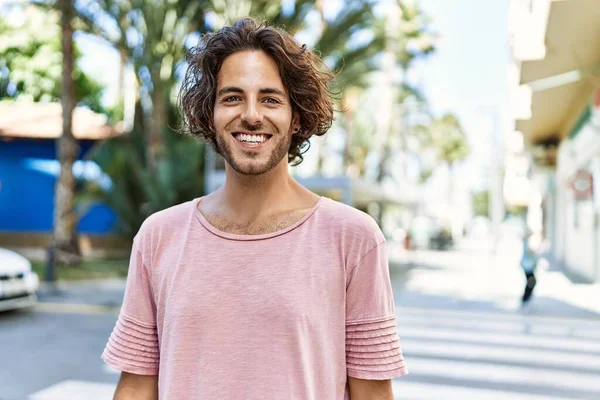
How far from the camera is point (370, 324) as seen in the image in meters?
1.52

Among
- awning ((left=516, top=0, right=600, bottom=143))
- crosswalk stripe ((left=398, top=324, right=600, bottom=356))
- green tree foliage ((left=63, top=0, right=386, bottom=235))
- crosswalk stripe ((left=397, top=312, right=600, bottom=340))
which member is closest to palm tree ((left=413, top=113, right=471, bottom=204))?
awning ((left=516, top=0, right=600, bottom=143))

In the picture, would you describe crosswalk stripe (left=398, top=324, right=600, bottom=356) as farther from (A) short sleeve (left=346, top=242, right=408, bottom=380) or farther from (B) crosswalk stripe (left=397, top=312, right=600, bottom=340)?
(A) short sleeve (left=346, top=242, right=408, bottom=380)

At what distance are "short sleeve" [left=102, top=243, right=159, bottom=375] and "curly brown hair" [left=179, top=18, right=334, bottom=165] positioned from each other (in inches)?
16.3

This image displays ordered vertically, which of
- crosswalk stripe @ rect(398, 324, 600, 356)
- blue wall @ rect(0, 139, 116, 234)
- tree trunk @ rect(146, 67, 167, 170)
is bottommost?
crosswalk stripe @ rect(398, 324, 600, 356)

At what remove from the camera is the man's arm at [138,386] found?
1642 millimetres

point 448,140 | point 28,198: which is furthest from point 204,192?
point 448,140

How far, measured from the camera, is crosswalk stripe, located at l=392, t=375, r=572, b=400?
5992mm

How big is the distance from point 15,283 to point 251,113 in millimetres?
9920

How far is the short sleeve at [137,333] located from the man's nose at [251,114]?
418 mm

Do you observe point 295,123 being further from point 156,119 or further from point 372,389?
point 156,119

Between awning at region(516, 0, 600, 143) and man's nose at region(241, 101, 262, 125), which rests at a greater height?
awning at region(516, 0, 600, 143)

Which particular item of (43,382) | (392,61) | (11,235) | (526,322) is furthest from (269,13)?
(392,61)

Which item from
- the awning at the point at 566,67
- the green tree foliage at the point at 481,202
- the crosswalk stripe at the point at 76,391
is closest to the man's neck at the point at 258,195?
the crosswalk stripe at the point at 76,391

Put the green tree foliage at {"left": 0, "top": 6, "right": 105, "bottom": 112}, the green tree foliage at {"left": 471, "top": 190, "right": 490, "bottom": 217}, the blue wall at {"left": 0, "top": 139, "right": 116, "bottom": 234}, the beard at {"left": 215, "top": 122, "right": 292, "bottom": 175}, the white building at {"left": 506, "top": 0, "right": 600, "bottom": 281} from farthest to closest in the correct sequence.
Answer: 1. the green tree foliage at {"left": 471, "top": 190, "right": 490, "bottom": 217}
2. the green tree foliage at {"left": 0, "top": 6, "right": 105, "bottom": 112}
3. the blue wall at {"left": 0, "top": 139, "right": 116, "bottom": 234}
4. the white building at {"left": 506, "top": 0, "right": 600, "bottom": 281}
5. the beard at {"left": 215, "top": 122, "right": 292, "bottom": 175}
